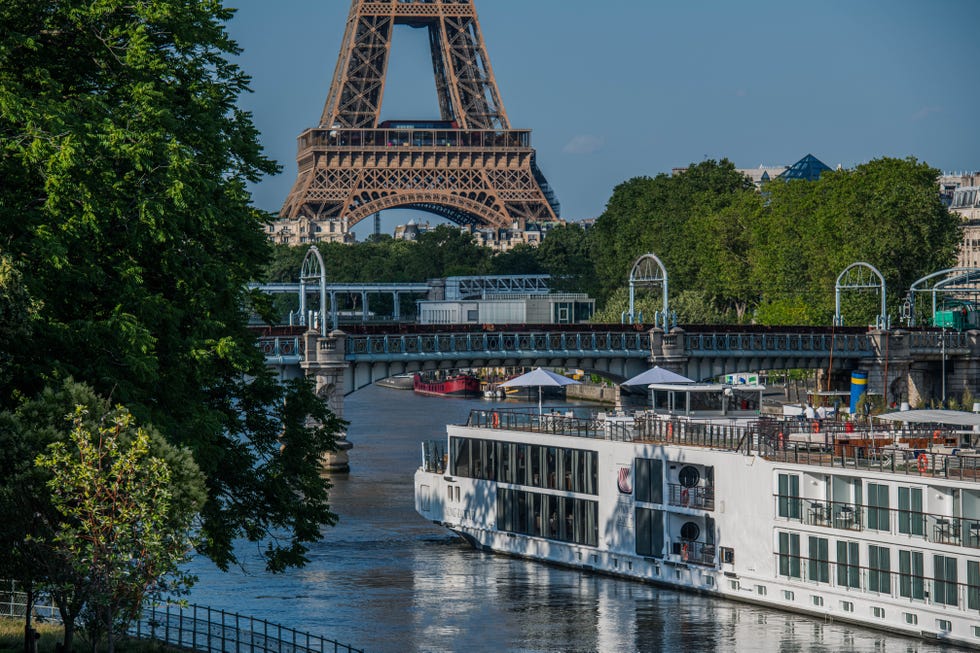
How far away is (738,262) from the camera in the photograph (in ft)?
351

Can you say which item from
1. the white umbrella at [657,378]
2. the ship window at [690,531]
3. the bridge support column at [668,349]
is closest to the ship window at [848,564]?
the ship window at [690,531]

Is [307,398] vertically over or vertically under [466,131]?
under

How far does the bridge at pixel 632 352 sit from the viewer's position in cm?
6638

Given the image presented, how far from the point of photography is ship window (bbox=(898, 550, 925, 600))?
114ft

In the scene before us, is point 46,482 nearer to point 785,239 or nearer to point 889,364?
point 889,364

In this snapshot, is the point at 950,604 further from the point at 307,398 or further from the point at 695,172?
the point at 695,172

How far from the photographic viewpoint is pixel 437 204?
566 ft

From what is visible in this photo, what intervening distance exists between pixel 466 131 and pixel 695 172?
4999 centimetres

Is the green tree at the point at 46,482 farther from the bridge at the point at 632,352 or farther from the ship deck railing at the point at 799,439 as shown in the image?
the bridge at the point at 632,352

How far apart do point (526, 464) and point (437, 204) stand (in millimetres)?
128592

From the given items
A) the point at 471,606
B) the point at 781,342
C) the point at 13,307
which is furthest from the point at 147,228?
the point at 781,342

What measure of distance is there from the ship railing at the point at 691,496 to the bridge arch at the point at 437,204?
128 m

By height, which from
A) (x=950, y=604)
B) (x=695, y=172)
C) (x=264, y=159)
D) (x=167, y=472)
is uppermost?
(x=695, y=172)

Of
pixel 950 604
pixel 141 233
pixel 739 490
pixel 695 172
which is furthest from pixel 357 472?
pixel 695 172
